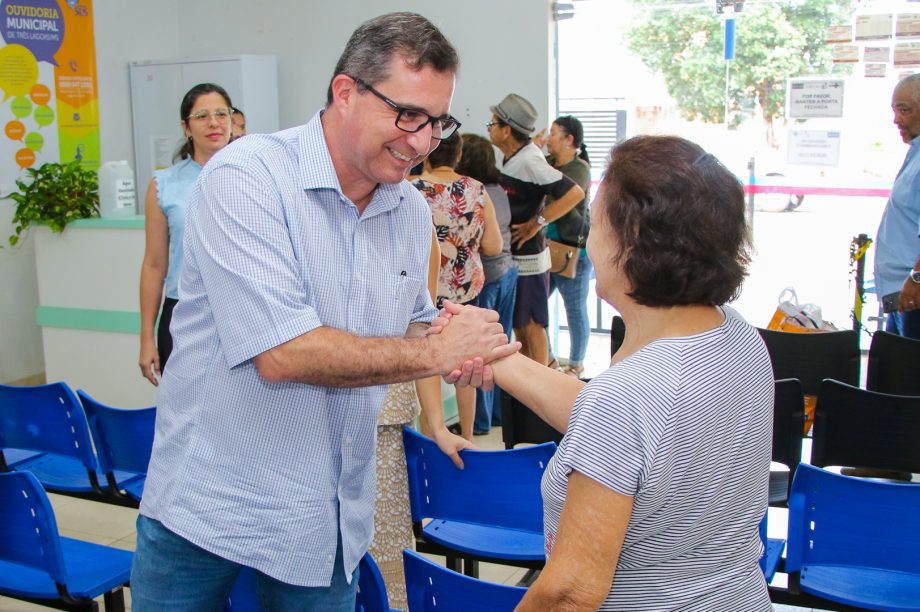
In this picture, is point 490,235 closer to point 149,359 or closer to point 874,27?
point 149,359

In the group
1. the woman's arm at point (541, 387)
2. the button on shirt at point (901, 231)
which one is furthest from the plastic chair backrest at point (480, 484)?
the button on shirt at point (901, 231)

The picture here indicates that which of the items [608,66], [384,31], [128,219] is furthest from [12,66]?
[384,31]

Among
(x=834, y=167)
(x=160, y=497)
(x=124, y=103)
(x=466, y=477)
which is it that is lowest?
(x=466, y=477)

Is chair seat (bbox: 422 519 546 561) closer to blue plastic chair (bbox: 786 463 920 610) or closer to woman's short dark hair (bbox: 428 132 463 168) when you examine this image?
blue plastic chair (bbox: 786 463 920 610)

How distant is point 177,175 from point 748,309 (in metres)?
4.93

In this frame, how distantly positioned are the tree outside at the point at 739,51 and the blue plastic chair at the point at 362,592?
5.33 metres

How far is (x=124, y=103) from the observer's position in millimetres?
6883

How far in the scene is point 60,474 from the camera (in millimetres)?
3029

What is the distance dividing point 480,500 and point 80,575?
3.60 feet

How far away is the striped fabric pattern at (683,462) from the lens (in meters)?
1.18

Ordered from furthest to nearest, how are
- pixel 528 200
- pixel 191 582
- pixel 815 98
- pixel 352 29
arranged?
1. pixel 352 29
2. pixel 815 98
3. pixel 528 200
4. pixel 191 582

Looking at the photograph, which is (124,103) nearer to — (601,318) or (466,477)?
(601,318)

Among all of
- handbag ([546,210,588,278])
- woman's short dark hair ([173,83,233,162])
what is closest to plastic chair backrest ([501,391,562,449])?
woman's short dark hair ([173,83,233,162])

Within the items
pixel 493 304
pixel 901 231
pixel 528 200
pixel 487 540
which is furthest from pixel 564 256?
pixel 487 540
